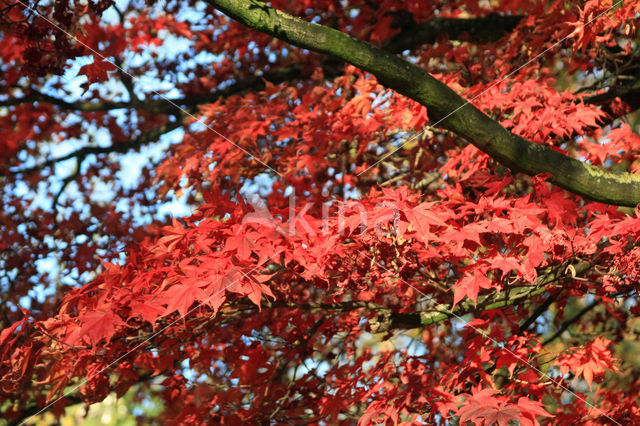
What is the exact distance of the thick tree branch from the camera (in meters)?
2.50

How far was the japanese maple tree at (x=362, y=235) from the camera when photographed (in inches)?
104

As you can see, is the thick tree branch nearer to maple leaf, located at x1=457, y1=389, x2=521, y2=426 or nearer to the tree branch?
maple leaf, located at x1=457, y1=389, x2=521, y2=426

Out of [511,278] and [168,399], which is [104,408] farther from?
[511,278]

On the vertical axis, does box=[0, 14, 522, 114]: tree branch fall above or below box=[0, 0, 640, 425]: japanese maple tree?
above

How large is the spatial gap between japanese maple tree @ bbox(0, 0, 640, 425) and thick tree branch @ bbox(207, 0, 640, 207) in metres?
0.01

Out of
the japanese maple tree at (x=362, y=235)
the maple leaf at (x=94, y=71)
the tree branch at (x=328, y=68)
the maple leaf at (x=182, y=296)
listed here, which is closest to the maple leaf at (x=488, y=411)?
the japanese maple tree at (x=362, y=235)

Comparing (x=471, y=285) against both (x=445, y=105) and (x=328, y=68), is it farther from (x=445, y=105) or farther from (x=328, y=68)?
(x=328, y=68)

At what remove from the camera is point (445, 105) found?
2.64 meters

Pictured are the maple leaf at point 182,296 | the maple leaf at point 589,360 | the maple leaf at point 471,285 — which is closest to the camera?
the maple leaf at point 182,296

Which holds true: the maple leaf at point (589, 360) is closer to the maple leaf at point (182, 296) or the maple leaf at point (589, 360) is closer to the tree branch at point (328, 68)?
the maple leaf at point (182, 296)

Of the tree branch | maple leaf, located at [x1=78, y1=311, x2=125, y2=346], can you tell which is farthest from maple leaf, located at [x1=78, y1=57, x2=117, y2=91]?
the tree branch

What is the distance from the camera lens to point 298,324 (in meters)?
3.62

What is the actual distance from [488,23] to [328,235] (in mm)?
3255

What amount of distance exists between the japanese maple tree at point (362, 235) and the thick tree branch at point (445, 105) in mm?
10
